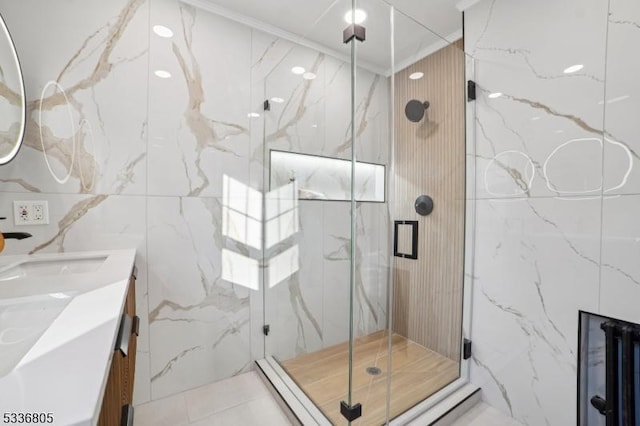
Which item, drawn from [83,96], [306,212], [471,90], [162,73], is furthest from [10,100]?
[471,90]

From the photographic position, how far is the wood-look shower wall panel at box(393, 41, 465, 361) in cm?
163

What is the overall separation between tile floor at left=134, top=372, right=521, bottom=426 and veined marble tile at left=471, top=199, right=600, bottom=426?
0.52 ft

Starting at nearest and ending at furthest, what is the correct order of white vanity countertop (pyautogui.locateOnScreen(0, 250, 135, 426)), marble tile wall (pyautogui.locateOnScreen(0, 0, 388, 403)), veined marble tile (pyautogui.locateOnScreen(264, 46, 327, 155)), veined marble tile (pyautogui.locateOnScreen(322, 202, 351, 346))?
1. white vanity countertop (pyautogui.locateOnScreen(0, 250, 135, 426))
2. marble tile wall (pyautogui.locateOnScreen(0, 0, 388, 403))
3. veined marble tile (pyautogui.locateOnScreen(322, 202, 351, 346))
4. veined marble tile (pyautogui.locateOnScreen(264, 46, 327, 155))

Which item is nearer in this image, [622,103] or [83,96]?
[622,103]

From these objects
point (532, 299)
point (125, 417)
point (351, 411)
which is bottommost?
point (351, 411)

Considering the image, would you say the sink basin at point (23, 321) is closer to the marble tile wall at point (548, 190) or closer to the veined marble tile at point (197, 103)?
the veined marble tile at point (197, 103)

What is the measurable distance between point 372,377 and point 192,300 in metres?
1.16

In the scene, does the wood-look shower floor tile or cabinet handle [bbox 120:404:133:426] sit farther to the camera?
the wood-look shower floor tile

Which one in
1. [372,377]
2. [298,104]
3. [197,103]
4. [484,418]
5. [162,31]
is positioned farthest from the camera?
[298,104]

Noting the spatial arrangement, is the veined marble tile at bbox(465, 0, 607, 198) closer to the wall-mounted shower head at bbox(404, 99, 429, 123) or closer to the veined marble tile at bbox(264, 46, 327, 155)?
the wall-mounted shower head at bbox(404, 99, 429, 123)

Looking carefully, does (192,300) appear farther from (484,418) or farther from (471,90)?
(471,90)

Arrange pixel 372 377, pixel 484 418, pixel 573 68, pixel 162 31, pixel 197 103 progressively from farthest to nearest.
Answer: pixel 197 103 < pixel 162 31 < pixel 484 418 < pixel 372 377 < pixel 573 68

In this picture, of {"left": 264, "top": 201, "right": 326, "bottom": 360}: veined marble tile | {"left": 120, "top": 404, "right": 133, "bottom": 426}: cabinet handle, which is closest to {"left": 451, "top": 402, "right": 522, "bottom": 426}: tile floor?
{"left": 264, "top": 201, "right": 326, "bottom": 360}: veined marble tile

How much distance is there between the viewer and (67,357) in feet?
→ 1.47
